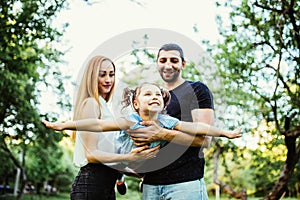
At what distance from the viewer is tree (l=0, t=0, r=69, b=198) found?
6719mm

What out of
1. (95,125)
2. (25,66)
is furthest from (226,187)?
(95,125)

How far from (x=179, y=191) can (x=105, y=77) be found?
0.82 metres

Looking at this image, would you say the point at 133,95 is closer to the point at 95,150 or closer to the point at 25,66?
the point at 95,150

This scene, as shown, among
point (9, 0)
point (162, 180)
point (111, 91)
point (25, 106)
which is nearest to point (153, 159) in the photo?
point (162, 180)

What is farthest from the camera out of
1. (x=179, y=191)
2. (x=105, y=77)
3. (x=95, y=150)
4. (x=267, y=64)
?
(x=267, y=64)

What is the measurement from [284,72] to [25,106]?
6761 mm

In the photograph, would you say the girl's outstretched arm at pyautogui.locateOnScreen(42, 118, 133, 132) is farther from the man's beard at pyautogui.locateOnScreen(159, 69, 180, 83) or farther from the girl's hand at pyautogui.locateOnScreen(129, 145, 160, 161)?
the man's beard at pyautogui.locateOnScreen(159, 69, 180, 83)

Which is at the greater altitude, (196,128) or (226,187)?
(196,128)

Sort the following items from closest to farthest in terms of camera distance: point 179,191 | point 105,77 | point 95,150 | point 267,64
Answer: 1. point 179,191
2. point 95,150
3. point 105,77
4. point 267,64

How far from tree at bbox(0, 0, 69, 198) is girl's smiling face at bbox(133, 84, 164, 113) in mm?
4112

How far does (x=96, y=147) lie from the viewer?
2.45m

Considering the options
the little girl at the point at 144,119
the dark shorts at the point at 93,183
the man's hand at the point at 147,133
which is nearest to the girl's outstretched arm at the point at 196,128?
the little girl at the point at 144,119

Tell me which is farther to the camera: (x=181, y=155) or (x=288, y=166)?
(x=288, y=166)

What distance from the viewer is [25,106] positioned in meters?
11.2
